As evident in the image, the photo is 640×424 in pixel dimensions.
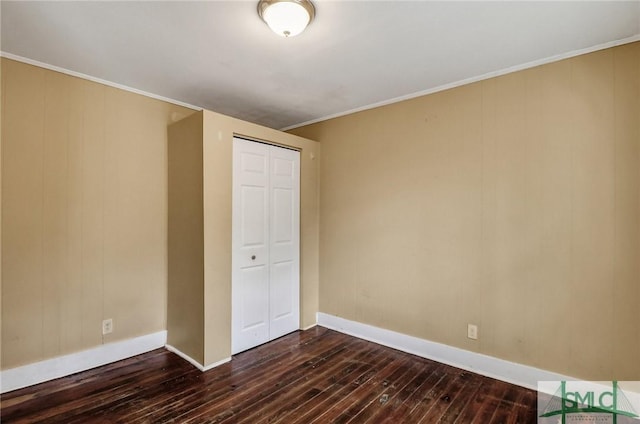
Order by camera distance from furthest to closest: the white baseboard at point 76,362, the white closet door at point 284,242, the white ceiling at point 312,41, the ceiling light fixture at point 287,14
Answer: the white closet door at point 284,242
the white baseboard at point 76,362
the white ceiling at point 312,41
the ceiling light fixture at point 287,14

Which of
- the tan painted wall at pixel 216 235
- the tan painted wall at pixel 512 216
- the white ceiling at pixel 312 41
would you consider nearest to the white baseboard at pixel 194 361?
the tan painted wall at pixel 216 235

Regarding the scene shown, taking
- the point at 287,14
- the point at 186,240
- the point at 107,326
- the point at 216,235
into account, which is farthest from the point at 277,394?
the point at 287,14

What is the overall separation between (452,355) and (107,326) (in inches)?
121

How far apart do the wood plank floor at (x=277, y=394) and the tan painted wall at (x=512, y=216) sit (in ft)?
1.44

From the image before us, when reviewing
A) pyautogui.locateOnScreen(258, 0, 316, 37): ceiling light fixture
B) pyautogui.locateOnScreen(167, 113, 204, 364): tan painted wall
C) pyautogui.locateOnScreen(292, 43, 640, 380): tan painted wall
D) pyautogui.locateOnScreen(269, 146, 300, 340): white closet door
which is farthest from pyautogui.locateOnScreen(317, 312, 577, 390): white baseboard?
pyautogui.locateOnScreen(258, 0, 316, 37): ceiling light fixture

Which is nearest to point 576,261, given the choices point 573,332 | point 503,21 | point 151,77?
point 573,332

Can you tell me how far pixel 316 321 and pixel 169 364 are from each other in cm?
165

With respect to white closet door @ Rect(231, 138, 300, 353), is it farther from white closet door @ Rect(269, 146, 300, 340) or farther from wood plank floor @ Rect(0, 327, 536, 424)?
wood plank floor @ Rect(0, 327, 536, 424)

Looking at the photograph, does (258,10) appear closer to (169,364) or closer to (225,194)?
(225,194)

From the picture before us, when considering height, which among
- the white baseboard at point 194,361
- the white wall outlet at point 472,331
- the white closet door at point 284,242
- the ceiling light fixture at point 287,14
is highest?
the ceiling light fixture at point 287,14

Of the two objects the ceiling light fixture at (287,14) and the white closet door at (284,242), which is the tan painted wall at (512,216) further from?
the ceiling light fixture at (287,14)

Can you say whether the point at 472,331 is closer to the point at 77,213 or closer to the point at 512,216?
the point at 512,216

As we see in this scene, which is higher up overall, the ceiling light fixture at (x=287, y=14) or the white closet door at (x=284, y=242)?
the ceiling light fixture at (x=287, y=14)

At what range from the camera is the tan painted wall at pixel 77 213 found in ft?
7.65
